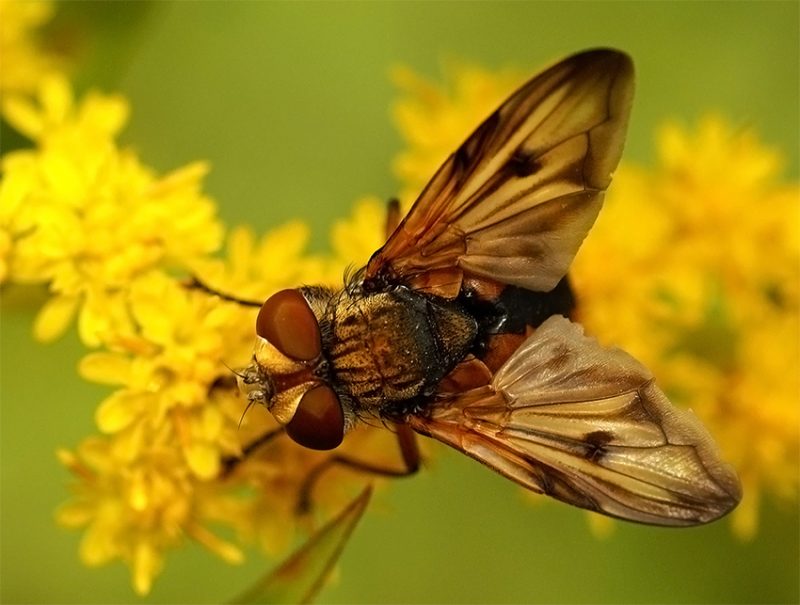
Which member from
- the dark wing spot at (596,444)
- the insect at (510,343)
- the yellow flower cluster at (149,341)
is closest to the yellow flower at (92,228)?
the yellow flower cluster at (149,341)

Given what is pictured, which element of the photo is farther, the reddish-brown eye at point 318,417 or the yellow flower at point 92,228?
the yellow flower at point 92,228

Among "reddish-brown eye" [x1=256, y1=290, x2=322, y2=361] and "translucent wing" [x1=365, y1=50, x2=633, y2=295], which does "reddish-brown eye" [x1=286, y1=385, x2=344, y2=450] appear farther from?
"translucent wing" [x1=365, y1=50, x2=633, y2=295]

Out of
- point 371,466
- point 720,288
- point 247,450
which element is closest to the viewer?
point 247,450

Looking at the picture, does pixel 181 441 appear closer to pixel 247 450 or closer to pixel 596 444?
pixel 247 450

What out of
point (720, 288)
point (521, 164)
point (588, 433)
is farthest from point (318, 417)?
point (720, 288)

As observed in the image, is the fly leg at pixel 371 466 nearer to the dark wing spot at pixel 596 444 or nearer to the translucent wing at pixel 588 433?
the translucent wing at pixel 588 433

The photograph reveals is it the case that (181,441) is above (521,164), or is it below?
below

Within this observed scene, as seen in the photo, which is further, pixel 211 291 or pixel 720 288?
pixel 720 288
